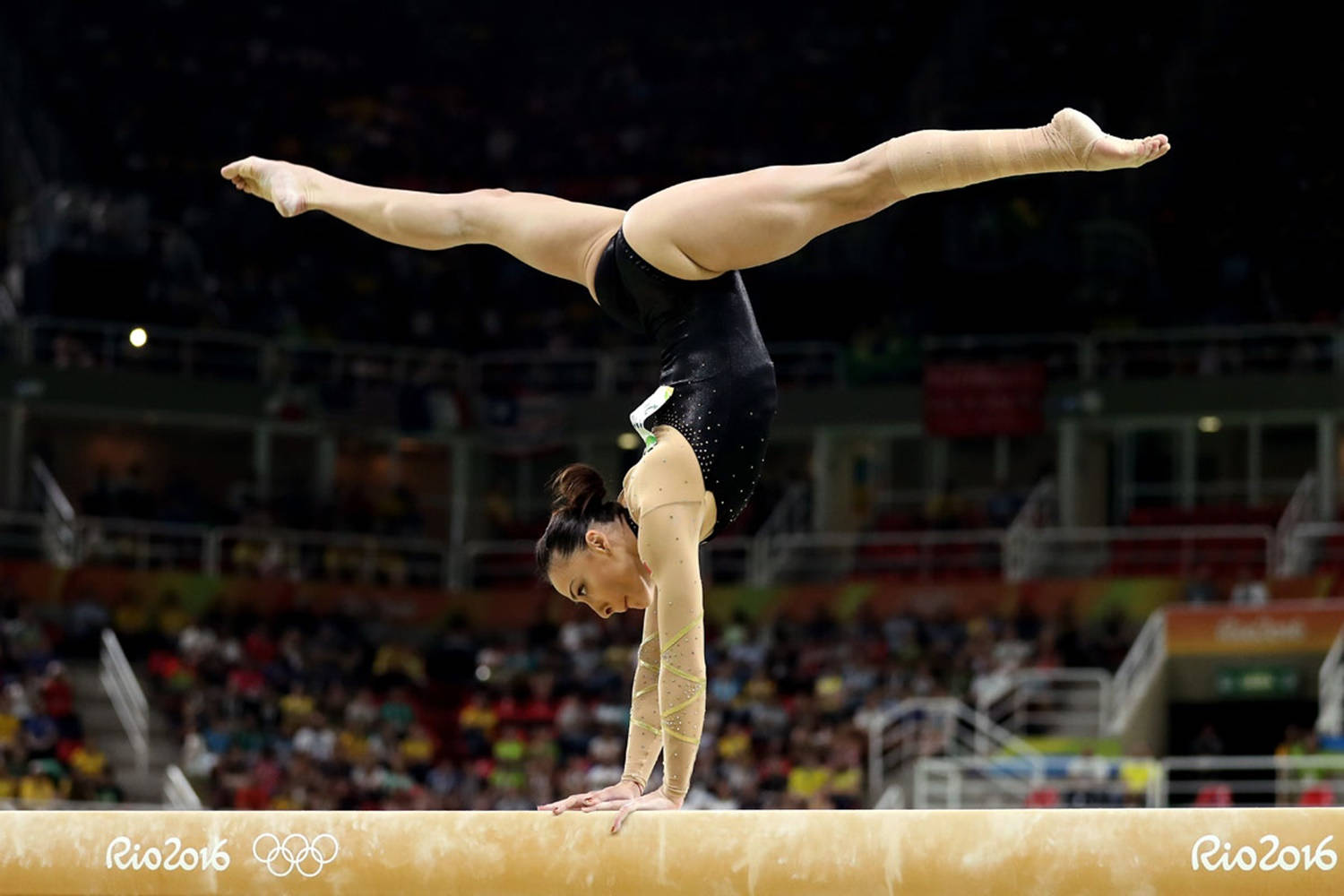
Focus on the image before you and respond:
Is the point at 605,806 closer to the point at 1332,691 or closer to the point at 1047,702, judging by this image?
the point at 1332,691

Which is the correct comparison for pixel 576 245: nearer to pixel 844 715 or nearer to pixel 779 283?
pixel 844 715

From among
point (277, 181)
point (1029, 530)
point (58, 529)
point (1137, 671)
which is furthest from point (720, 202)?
point (58, 529)

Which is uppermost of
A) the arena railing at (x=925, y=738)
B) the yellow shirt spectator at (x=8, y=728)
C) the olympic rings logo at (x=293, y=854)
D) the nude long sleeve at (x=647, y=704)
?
the arena railing at (x=925, y=738)

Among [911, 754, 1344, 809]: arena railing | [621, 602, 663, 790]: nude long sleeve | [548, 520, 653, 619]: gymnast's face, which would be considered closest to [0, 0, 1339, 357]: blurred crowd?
[911, 754, 1344, 809]: arena railing

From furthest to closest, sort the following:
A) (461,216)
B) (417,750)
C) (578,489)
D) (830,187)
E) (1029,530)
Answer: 1. (1029,530)
2. (417,750)
3. (461,216)
4. (578,489)
5. (830,187)

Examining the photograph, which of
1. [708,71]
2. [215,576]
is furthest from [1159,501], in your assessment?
[215,576]

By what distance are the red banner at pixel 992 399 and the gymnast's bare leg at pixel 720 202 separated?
16680 mm

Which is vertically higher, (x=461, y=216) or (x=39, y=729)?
(x=39, y=729)

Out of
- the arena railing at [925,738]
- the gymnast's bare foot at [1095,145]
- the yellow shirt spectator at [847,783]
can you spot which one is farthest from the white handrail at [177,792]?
the gymnast's bare foot at [1095,145]

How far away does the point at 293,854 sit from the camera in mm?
4863

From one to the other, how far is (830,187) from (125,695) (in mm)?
15569

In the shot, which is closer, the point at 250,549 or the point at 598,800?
the point at 598,800

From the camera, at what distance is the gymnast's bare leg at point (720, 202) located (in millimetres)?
4949

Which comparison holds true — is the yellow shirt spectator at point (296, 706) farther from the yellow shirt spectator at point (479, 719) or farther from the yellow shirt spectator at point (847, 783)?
the yellow shirt spectator at point (847, 783)
